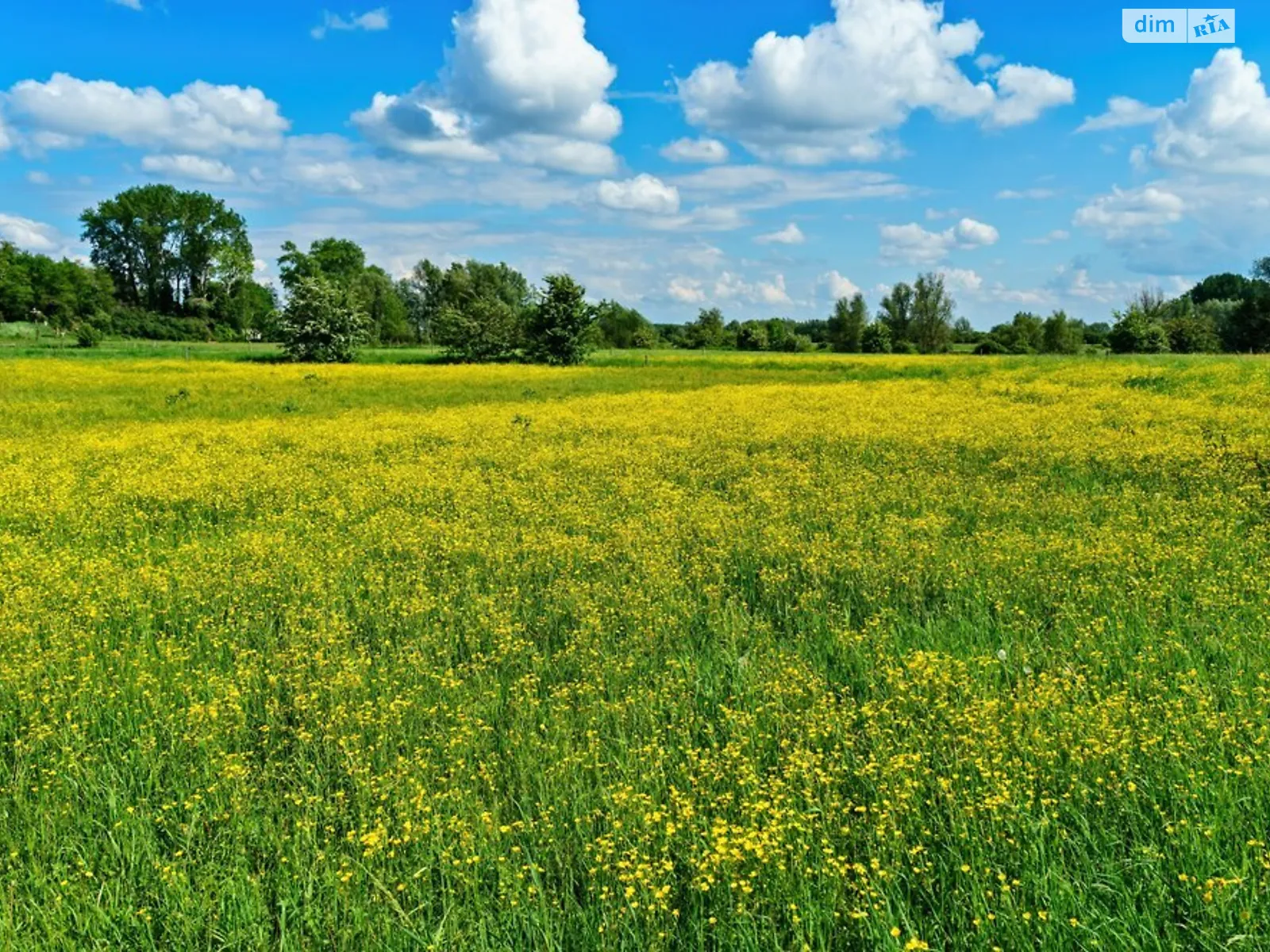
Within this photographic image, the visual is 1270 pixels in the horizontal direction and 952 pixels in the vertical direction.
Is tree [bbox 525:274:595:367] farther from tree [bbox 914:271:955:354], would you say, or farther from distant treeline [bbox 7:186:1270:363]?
tree [bbox 914:271:955:354]

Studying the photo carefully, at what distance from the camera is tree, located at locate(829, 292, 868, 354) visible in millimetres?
104750

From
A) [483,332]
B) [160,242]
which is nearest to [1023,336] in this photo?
[483,332]

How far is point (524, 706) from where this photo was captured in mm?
5410

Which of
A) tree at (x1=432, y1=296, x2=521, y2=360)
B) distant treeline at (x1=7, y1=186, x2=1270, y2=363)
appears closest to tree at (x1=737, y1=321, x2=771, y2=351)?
distant treeline at (x1=7, y1=186, x2=1270, y2=363)

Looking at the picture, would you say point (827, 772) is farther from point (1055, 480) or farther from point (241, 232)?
point (241, 232)

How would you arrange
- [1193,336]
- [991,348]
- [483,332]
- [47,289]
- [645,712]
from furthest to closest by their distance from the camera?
[47,289]
[991,348]
[1193,336]
[483,332]
[645,712]

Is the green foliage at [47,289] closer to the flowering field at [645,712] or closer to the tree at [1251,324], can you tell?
the flowering field at [645,712]

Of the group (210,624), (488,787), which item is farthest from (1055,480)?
(210,624)

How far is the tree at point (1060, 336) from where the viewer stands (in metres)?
85.7

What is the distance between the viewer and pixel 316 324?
171 feet

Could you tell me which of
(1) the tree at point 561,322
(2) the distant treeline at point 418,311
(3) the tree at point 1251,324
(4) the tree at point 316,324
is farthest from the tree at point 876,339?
(4) the tree at point 316,324

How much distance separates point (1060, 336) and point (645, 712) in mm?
96624

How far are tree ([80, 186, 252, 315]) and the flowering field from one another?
126 m

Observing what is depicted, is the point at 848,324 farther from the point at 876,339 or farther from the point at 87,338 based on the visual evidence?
the point at 87,338
